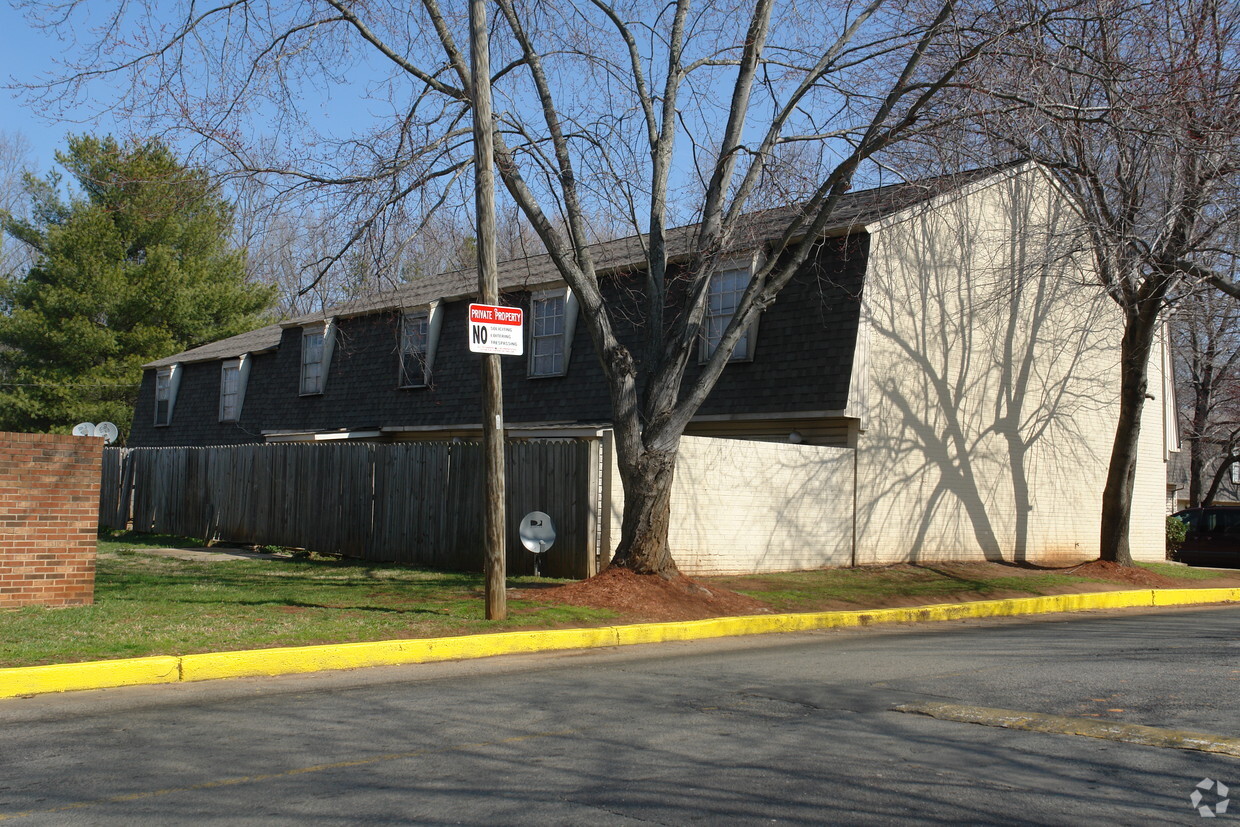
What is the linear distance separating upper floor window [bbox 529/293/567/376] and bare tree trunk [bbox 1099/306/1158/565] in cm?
1074

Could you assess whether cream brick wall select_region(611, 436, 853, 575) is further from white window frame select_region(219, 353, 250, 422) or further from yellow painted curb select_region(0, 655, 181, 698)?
white window frame select_region(219, 353, 250, 422)

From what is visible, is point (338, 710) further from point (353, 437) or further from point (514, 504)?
point (353, 437)

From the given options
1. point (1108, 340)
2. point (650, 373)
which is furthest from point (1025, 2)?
point (1108, 340)

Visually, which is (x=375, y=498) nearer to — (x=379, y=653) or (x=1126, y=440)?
(x=379, y=653)

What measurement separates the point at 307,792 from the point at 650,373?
8.68m

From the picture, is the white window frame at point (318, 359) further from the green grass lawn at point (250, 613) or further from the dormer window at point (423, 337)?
the green grass lawn at point (250, 613)

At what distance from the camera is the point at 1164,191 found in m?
17.5

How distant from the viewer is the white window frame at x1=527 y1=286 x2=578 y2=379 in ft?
69.1

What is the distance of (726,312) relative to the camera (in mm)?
18922

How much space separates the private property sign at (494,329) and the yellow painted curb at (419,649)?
2.86m

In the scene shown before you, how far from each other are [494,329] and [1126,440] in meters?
13.9

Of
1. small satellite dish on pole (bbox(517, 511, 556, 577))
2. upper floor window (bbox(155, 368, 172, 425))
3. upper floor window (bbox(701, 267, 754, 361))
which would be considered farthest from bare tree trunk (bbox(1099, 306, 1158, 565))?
upper floor window (bbox(155, 368, 172, 425))

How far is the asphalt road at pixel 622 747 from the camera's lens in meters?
4.94

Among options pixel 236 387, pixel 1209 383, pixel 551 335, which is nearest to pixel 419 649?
pixel 551 335
